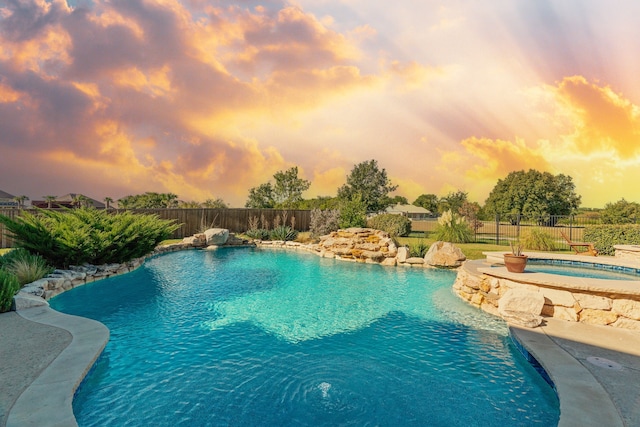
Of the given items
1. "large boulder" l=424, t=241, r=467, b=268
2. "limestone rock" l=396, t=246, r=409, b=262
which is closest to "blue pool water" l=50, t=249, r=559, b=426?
"large boulder" l=424, t=241, r=467, b=268

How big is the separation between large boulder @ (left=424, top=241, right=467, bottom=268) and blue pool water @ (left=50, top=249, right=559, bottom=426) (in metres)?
3.08

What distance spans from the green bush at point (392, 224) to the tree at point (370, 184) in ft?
52.3

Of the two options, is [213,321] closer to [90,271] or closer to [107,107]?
[90,271]

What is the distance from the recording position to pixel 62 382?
3.05 metres

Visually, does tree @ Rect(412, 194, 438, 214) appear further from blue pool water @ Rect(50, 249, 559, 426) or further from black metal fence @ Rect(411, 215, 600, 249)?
blue pool water @ Rect(50, 249, 559, 426)

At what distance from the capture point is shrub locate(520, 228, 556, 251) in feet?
40.3

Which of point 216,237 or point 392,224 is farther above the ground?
point 392,224

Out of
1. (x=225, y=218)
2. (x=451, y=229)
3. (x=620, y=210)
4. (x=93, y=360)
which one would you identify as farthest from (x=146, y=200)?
(x=620, y=210)

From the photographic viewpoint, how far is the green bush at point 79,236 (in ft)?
26.7

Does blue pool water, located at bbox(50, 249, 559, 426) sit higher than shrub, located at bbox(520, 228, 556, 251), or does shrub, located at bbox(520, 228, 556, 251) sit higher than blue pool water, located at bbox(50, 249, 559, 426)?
shrub, located at bbox(520, 228, 556, 251)

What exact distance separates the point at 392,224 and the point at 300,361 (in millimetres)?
14505

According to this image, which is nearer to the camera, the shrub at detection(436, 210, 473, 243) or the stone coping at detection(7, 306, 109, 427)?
the stone coping at detection(7, 306, 109, 427)

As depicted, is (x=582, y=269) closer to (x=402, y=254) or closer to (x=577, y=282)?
(x=577, y=282)

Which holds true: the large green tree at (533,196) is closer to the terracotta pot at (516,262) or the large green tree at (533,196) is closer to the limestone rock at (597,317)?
the terracotta pot at (516,262)
